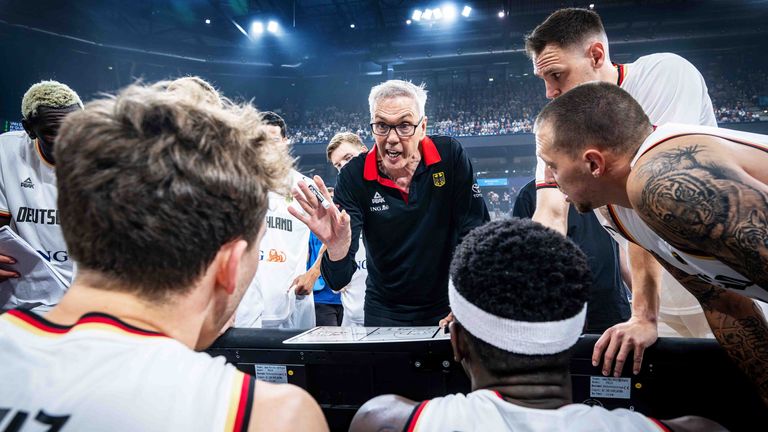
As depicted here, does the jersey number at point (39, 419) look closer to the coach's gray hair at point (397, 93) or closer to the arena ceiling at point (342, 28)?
the coach's gray hair at point (397, 93)

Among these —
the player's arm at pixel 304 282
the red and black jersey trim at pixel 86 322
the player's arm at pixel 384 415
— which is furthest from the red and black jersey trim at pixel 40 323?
the player's arm at pixel 304 282

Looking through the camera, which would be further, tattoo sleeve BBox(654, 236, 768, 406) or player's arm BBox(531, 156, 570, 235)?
player's arm BBox(531, 156, 570, 235)

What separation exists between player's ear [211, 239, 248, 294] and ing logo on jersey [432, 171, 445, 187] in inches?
70.8

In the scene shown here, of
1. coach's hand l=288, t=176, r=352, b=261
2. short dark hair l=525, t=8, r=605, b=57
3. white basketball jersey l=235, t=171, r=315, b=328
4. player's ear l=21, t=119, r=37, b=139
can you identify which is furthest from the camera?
white basketball jersey l=235, t=171, r=315, b=328

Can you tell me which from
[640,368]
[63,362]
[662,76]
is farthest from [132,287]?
[662,76]

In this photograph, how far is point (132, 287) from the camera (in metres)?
0.82

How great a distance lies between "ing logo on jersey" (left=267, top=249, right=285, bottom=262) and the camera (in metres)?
3.31

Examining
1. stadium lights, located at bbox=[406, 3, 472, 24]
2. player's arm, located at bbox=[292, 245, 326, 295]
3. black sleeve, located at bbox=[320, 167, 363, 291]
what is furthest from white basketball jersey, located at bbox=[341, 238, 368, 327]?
stadium lights, located at bbox=[406, 3, 472, 24]

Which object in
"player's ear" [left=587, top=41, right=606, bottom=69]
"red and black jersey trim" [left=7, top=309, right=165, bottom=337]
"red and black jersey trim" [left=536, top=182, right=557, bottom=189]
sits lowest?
"red and black jersey trim" [left=7, top=309, right=165, bottom=337]

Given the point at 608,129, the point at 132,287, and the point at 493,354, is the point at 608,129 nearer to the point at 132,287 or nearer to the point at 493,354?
the point at 493,354

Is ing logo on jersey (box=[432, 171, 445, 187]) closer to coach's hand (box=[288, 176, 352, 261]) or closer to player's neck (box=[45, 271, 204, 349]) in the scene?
coach's hand (box=[288, 176, 352, 261])

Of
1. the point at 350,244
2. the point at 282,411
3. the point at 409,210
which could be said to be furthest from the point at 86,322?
the point at 409,210

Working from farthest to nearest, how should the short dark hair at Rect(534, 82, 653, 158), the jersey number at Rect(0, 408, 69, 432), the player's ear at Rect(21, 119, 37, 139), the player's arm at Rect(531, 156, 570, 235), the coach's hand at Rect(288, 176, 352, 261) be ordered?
the player's arm at Rect(531, 156, 570, 235) → the player's ear at Rect(21, 119, 37, 139) → the coach's hand at Rect(288, 176, 352, 261) → the short dark hair at Rect(534, 82, 653, 158) → the jersey number at Rect(0, 408, 69, 432)

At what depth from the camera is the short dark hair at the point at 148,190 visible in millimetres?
784
